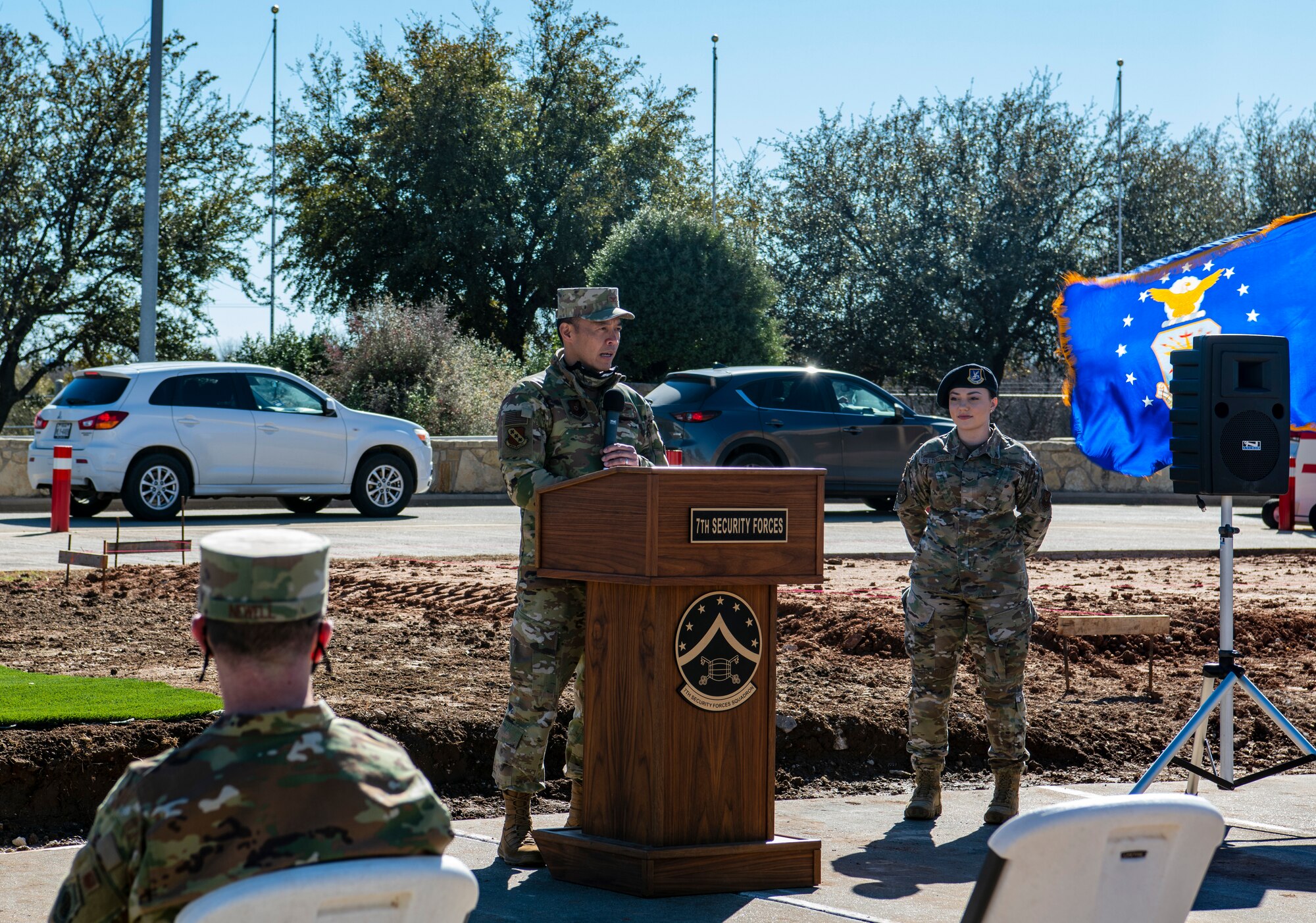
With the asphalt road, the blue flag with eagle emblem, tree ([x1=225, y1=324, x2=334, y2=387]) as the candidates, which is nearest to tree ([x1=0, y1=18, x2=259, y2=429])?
tree ([x1=225, y1=324, x2=334, y2=387])

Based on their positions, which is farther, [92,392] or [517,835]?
[92,392]

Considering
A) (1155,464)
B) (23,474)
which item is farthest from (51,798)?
(23,474)

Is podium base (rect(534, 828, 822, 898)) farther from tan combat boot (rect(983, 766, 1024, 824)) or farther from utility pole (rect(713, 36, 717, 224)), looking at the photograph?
utility pole (rect(713, 36, 717, 224))

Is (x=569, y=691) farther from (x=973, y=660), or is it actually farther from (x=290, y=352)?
(x=290, y=352)

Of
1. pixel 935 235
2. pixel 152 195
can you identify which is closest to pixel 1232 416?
pixel 152 195

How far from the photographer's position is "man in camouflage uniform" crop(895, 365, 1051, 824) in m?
5.93

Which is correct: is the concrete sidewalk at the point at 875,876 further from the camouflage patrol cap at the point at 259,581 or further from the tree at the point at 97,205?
the tree at the point at 97,205

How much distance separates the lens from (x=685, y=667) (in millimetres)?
4605

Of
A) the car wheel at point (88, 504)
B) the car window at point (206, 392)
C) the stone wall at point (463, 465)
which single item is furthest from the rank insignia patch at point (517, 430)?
the stone wall at point (463, 465)

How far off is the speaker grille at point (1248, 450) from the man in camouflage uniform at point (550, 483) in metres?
2.32

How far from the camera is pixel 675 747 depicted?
4629 millimetres

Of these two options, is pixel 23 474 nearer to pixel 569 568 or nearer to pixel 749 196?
pixel 569 568

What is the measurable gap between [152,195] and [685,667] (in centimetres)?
2005

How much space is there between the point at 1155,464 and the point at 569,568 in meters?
4.20
